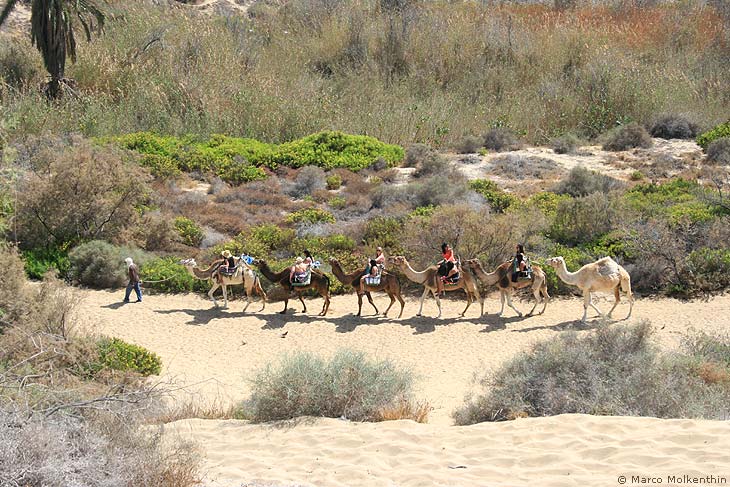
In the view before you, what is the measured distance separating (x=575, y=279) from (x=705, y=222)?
463cm

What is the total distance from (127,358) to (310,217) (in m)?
8.90

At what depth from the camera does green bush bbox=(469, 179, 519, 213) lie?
21.8 metres

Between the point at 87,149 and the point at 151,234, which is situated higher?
the point at 87,149

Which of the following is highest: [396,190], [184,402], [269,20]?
[269,20]

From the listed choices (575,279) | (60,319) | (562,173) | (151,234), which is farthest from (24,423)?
(562,173)

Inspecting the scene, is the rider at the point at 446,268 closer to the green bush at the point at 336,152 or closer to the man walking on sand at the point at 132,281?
the man walking on sand at the point at 132,281

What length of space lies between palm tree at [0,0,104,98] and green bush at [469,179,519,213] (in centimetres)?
1403

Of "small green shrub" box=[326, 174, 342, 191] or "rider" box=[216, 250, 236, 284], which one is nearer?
"rider" box=[216, 250, 236, 284]

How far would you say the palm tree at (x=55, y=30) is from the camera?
91.1 feet

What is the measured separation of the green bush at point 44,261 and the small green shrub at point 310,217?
5244 millimetres

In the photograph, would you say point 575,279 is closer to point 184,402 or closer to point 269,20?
point 184,402

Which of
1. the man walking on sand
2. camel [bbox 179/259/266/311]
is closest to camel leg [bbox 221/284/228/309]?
camel [bbox 179/259/266/311]

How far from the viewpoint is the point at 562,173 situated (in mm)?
25547

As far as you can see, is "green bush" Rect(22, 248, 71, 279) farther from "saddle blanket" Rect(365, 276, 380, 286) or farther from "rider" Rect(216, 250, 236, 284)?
"saddle blanket" Rect(365, 276, 380, 286)
